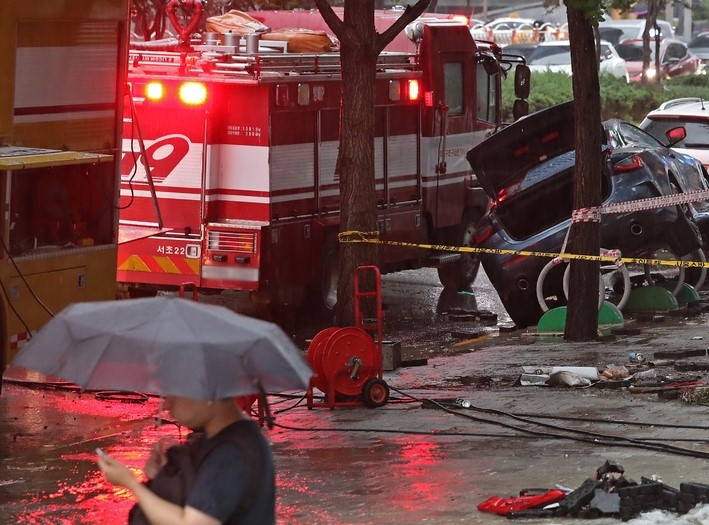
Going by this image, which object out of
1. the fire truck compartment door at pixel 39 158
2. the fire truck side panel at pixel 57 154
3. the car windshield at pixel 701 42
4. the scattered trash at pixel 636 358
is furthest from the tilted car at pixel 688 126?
the car windshield at pixel 701 42

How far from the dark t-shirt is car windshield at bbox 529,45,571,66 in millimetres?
37872

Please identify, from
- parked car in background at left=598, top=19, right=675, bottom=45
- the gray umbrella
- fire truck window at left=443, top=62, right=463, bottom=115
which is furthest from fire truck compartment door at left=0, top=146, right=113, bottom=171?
parked car in background at left=598, top=19, right=675, bottom=45

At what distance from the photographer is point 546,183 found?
48.9 ft

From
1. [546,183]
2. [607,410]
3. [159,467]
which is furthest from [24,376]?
[159,467]

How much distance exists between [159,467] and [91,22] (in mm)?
6600

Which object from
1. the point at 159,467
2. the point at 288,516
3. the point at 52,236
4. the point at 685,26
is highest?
the point at 685,26

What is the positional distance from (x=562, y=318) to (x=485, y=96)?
185 inches

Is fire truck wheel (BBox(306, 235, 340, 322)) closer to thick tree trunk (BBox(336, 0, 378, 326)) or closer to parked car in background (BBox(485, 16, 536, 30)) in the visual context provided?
thick tree trunk (BBox(336, 0, 378, 326))

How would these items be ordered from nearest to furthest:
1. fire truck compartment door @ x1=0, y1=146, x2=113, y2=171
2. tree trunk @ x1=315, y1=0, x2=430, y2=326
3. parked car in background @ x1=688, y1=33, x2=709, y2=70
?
fire truck compartment door @ x1=0, y1=146, x2=113, y2=171
tree trunk @ x1=315, y1=0, x2=430, y2=326
parked car in background @ x1=688, y1=33, x2=709, y2=70

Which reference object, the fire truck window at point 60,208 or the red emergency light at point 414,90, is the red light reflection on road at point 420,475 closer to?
the fire truck window at point 60,208

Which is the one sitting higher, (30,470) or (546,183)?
(546,183)

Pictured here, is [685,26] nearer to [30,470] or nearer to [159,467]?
[30,470]

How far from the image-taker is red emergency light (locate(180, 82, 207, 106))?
538 inches

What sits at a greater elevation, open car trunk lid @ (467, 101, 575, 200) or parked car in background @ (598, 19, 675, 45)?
parked car in background @ (598, 19, 675, 45)
